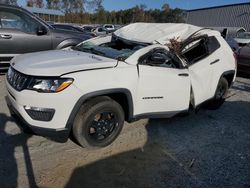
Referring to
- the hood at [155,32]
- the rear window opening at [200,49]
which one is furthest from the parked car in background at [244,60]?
the hood at [155,32]

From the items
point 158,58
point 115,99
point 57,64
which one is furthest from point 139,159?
point 57,64

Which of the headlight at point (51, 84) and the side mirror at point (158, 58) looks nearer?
the headlight at point (51, 84)

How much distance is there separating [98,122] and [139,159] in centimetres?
72

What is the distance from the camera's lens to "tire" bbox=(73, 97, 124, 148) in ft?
10.2

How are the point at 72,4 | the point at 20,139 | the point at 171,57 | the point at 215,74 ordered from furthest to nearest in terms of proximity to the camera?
1. the point at 72,4
2. the point at 215,74
3. the point at 171,57
4. the point at 20,139

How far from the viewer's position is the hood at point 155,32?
4285 mm

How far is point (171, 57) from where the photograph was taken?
13.1 feet

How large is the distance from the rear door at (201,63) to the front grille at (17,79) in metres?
2.54

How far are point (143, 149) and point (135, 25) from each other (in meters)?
2.73

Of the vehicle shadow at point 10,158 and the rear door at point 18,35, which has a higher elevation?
the rear door at point 18,35

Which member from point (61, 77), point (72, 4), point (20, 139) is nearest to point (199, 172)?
point (61, 77)

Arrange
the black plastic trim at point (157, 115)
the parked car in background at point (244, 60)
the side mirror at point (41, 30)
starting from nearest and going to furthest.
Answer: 1. the black plastic trim at point (157, 115)
2. the side mirror at point (41, 30)
3. the parked car in background at point (244, 60)

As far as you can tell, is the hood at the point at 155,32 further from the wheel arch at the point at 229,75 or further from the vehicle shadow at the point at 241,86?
the vehicle shadow at the point at 241,86

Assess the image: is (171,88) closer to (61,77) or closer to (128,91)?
(128,91)
